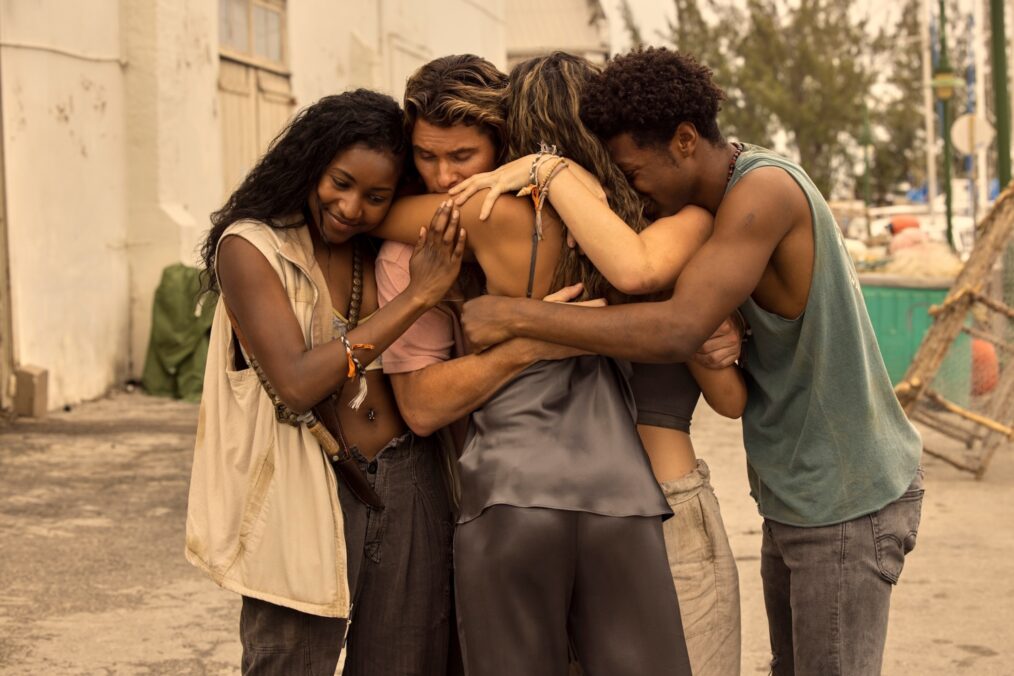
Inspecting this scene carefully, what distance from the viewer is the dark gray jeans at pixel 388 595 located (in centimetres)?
289

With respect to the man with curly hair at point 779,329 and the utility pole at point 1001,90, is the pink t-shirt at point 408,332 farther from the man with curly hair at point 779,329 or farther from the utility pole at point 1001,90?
the utility pole at point 1001,90

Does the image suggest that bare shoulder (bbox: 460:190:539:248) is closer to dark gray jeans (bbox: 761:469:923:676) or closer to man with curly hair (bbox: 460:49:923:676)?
man with curly hair (bbox: 460:49:923:676)

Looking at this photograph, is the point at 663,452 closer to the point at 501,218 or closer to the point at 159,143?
the point at 501,218

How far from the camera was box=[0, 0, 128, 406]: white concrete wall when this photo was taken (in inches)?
342

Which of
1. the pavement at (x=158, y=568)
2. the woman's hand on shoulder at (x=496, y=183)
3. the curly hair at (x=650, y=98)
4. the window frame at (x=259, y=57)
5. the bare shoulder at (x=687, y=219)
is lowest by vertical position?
the pavement at (x=158, y=568)

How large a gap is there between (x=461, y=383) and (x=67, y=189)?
7230 millimetres

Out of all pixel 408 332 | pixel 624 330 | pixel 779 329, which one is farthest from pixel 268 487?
pixel 779 329

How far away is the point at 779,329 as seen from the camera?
2.79m

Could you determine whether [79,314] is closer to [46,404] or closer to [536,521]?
[46,404]

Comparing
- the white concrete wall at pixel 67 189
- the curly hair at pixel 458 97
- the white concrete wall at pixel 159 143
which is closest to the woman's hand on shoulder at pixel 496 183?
the curly hair at pixel 458 97

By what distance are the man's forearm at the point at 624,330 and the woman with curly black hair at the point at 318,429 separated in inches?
9.1

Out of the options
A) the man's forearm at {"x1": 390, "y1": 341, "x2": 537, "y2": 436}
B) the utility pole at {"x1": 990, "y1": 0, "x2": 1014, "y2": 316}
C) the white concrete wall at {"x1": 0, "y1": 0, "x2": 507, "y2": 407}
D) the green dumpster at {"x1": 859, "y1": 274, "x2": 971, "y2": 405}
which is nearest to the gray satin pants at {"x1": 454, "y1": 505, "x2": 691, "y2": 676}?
the man's forearm at {"x1": 390, "y1": 341, "x2": 537, "y2": 436}

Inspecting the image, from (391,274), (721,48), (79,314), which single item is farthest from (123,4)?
(721,48)

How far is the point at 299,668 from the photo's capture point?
113 inches
